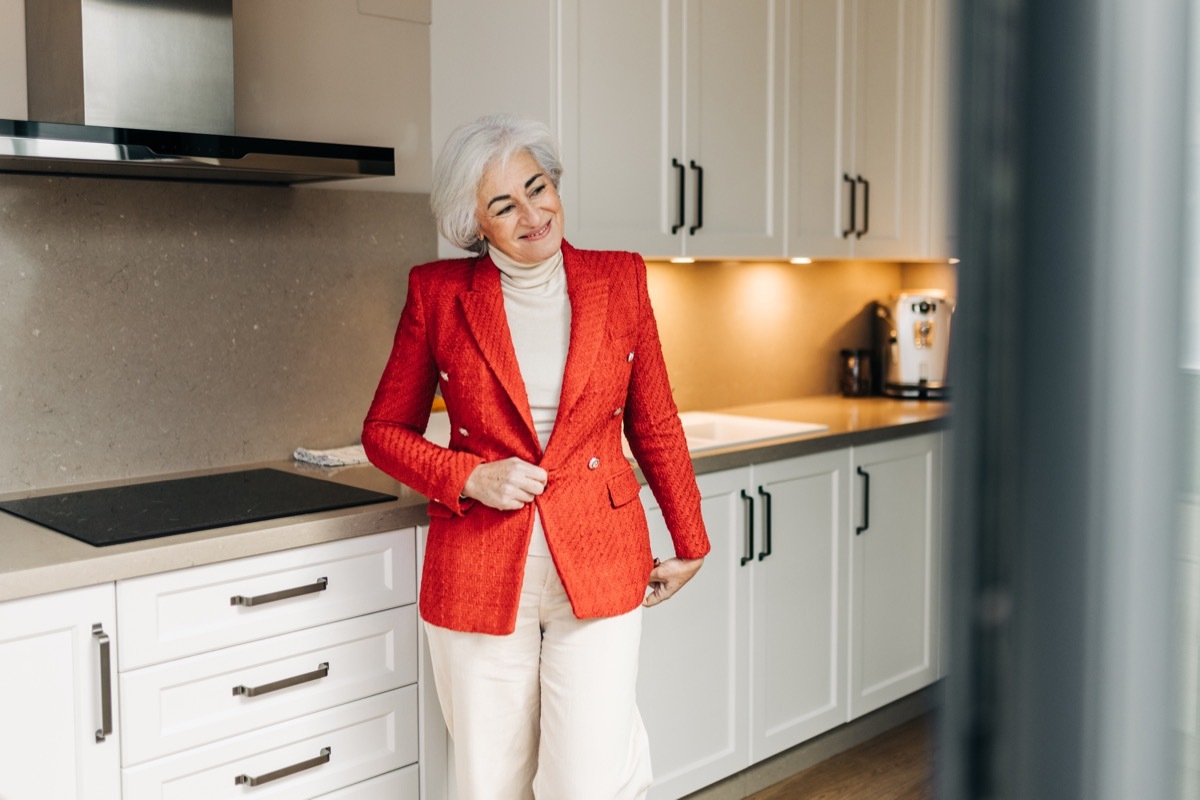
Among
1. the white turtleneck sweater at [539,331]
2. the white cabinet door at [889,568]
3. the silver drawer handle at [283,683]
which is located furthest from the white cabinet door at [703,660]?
the silver drawer handle at [283,683]

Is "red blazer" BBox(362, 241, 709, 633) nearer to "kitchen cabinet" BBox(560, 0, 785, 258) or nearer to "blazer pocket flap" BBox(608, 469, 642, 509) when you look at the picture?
"blazer pocket flap" BBox(608, 469, 642, 509)

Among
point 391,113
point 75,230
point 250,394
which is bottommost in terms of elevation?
point 250,394

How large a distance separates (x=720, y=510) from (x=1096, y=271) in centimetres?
249

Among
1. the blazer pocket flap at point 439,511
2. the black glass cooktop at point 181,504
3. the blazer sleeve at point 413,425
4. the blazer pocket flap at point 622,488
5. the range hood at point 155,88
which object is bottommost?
the black glass cooktop at point 181,504

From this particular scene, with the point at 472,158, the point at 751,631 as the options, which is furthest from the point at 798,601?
the point at 472,158

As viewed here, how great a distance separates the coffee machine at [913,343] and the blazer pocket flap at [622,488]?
2.05 meters

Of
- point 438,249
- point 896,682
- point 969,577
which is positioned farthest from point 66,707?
point 896,682

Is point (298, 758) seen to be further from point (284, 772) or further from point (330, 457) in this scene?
point (330, 457)

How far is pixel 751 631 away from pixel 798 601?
0.67ft

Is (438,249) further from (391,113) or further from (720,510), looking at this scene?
(720,510)

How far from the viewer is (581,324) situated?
5.97 ft

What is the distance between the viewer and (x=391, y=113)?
2.67 metres

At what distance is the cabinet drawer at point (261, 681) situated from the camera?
176 cm

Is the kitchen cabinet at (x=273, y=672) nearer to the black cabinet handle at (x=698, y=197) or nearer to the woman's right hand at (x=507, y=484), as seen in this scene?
the woman's right hand at (x=507, y=484)
